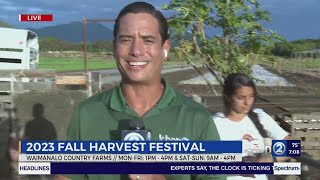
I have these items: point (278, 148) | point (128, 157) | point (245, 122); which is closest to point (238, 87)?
point (245, 122)

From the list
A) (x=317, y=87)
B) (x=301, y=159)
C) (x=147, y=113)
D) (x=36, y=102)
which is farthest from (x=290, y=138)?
(x=317, y=87)

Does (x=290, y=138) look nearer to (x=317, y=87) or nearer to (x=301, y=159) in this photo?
(x=301, y=159)

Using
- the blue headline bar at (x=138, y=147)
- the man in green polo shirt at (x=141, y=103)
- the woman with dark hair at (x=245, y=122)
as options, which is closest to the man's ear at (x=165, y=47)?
the man in green polo shirt at (x=141, y=103)

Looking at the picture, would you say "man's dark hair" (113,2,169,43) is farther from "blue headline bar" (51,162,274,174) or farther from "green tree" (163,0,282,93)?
"green tree" (163,0,282,93)

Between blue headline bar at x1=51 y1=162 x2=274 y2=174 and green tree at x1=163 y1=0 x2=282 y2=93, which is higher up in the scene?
green tree at x1=163 y1=0 x2=282 y2=93

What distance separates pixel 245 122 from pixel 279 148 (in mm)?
299

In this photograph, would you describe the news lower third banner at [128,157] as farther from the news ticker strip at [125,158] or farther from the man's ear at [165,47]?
the man's ear at [165,47]

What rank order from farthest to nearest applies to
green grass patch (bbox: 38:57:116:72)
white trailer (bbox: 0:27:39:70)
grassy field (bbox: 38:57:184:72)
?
green grass patch (bbox: 38:57:116:72), grassy field (bbox: 38:57:184:72), white trailer (bbox: 0:27:39:70)

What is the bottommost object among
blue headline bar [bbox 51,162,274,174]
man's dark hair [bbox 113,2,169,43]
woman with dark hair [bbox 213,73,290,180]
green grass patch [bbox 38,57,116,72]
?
blue headline bar [bbox 51,162,274,174]

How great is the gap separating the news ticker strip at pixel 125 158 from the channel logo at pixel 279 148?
667 millimetres

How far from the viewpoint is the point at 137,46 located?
6.72ft

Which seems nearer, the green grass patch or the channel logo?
the channel logo

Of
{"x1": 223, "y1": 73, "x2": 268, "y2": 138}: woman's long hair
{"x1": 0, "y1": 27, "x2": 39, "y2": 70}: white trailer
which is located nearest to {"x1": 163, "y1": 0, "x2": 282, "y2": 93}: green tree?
{"x1": 223, "y1": 73, "x2": 268, "y2": 138}: woman's long hair

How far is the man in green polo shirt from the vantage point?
2.01 meters
